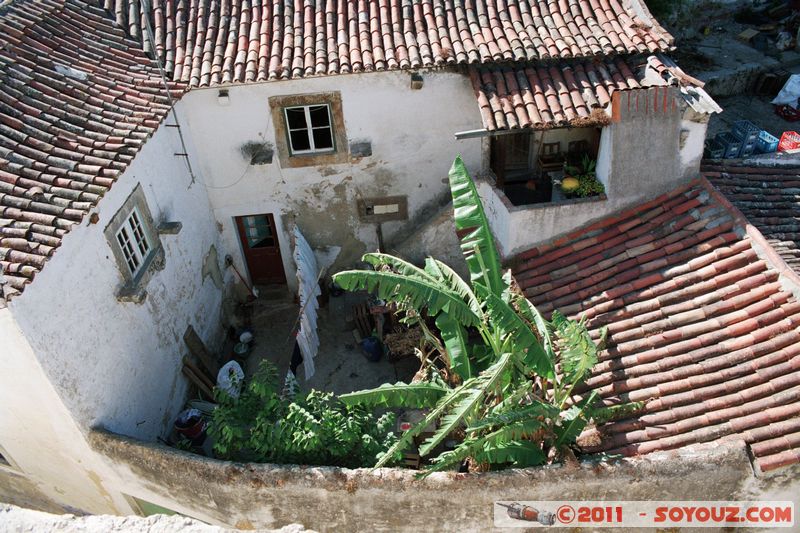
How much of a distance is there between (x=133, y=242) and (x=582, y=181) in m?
7.99

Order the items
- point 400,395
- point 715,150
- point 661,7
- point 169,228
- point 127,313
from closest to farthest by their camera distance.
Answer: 1. point 400,395
2. point 127,313
3. point 169,228
4. point 715,150
5. point 661,7

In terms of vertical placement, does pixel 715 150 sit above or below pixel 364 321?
above

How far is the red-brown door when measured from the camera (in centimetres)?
1577

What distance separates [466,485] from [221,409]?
13.1 feet

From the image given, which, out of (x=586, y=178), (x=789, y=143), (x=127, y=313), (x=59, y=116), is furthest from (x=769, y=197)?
(x=59, y=116)

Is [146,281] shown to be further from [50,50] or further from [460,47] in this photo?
[460,47]

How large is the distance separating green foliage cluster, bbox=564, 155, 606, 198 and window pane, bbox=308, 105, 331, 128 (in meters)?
4.82

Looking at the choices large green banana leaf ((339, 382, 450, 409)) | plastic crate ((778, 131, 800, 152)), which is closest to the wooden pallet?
large green banana leaf ((339, 382, 450, 409))

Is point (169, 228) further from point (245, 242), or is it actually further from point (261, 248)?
point (261, 248)

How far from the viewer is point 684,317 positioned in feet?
34.9

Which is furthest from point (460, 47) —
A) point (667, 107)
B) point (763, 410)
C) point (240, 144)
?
point (763, 410)

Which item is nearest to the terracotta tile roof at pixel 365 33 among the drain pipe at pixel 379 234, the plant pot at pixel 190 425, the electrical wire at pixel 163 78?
the electrical wire at pixel 163 78

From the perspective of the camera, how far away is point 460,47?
12.7m

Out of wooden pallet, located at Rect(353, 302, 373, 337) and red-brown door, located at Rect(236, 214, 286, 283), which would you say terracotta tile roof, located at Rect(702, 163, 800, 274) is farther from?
red-brown door, located at Rect(236, 214, 286, 283)
